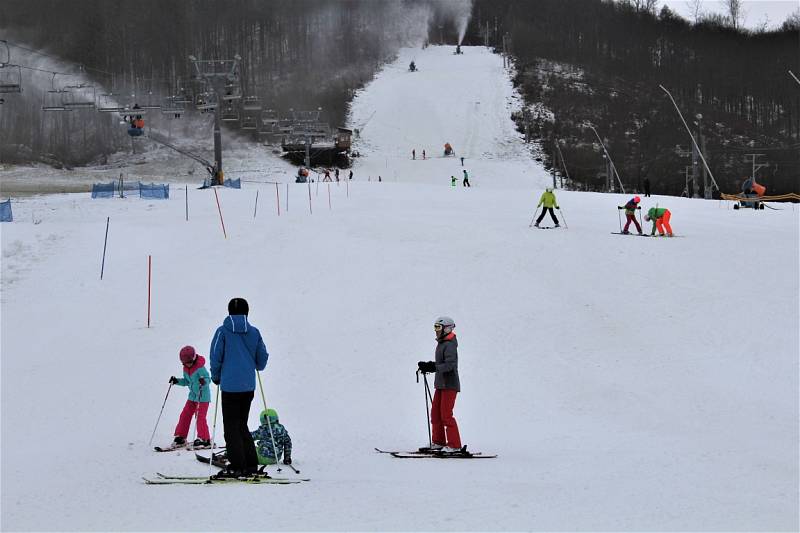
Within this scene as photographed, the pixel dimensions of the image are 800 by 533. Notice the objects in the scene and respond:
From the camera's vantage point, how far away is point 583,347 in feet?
47.5

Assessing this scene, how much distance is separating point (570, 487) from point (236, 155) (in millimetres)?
80642

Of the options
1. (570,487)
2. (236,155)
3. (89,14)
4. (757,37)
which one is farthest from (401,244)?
(757,37)

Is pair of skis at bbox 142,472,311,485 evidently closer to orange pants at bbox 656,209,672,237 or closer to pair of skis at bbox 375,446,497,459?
pair of skis at bbox 375,446,497,459

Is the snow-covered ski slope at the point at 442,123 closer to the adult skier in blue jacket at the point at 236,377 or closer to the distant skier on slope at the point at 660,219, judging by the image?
the distant skier on slope at the point at 660,219

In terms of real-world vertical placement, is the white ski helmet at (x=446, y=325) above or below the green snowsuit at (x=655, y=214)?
below

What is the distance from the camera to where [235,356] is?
25.3ft

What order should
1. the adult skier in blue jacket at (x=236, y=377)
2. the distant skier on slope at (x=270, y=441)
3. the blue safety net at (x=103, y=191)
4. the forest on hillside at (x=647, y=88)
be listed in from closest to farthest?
the adult skier in blue jacket at (x=236, y=377) < the distant skier on slope at (x=270, y=441) < the blue safety net at (x=103, y=191) < the forest on hillside at (x=647, y=88)

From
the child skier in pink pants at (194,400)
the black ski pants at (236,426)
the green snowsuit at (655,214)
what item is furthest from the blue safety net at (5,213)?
the black ski pants at (236,426)

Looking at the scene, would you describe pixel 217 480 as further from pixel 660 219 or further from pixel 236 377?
pixel 660 219

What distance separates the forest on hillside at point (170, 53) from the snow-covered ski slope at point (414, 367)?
52.9 meters

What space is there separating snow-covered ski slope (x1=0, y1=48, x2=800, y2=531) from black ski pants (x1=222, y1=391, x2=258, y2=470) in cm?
54

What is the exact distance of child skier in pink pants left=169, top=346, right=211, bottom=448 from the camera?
937cm

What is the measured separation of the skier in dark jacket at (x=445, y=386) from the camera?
916 centimetres

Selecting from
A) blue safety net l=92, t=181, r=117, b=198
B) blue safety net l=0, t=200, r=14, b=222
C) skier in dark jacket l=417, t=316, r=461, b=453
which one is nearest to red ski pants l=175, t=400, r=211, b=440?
skier in dark jacket l=417, t=316, r=461, b=453
